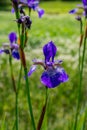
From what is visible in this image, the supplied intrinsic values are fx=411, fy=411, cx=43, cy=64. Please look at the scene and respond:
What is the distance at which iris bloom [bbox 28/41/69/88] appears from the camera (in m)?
1.85

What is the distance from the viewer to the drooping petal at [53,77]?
1851mm

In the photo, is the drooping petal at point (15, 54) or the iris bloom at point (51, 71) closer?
the iris bloom at point (51, 71)

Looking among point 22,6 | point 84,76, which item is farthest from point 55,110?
point 22,6

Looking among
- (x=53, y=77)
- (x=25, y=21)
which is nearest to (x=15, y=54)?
(x=25, y=21)

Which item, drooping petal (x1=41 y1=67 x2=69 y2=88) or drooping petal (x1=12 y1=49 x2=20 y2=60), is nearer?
drooping petal (x1=41 y1=67 x2=69 y2=88)

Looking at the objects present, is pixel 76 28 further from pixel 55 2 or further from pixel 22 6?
pixel 55 2

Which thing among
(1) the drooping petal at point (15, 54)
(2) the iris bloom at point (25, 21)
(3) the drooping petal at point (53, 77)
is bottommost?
(1) the drooping petal at point (15, 54)

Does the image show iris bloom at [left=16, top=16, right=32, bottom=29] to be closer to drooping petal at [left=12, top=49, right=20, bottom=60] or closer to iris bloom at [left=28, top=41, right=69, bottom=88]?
iris bloom at [left=28, top=41, right=69, bottom=88]

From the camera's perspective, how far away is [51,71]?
6.30 feet

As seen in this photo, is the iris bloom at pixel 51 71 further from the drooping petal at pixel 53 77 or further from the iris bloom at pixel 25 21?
the iris bloom at pixel 25 21

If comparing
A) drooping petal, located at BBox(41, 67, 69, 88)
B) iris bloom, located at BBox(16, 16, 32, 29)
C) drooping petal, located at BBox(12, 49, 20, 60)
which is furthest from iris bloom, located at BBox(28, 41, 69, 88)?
drooping petal, located at BBox(12, 49, 20, 60)

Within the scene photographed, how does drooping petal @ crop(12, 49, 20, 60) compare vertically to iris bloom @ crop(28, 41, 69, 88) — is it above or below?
below

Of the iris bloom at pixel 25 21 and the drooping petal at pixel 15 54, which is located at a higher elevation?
the iris bloom at pixel 25 21

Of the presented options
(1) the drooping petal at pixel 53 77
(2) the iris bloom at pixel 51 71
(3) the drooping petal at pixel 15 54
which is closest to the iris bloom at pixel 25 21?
(2) the iris bloom at pixel 51 71
